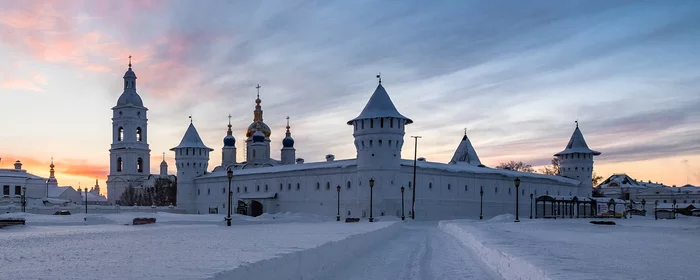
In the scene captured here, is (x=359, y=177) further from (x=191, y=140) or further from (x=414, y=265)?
(x=414, y=265)

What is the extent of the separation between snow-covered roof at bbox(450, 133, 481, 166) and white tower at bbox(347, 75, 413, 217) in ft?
81.8

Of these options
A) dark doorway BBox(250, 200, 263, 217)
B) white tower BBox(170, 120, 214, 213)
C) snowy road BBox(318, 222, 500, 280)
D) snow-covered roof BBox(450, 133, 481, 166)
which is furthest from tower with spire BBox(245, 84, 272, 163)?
snowy road BBox(318, 222, 500, 280)

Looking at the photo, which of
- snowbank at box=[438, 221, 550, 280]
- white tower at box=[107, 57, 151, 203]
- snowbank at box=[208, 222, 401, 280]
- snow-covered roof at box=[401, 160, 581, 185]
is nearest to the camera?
snowbank at box=[208, 222, 401, 280]

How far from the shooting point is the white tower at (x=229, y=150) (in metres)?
88.4

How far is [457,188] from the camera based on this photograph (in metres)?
60.9

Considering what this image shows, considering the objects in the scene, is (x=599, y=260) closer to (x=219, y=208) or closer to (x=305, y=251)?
(x=305, y=251)

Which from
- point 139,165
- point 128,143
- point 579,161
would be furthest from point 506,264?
Result: point 139,165

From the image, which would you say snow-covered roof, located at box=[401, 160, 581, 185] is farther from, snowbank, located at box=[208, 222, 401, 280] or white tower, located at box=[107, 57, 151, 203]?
white tower, located at box=[107, 57, 151, 203]

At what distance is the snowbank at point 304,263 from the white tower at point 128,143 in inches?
3201

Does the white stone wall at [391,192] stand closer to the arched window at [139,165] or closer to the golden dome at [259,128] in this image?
the golden dome at [259,128]

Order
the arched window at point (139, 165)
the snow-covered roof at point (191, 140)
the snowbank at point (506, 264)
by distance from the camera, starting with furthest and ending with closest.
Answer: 1. the arched window at point (139, 165)
2. the snow-covered roof at point (191, 140)
3. the snowbank at point (506, 264)

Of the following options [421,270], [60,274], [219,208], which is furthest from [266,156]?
[60,274]

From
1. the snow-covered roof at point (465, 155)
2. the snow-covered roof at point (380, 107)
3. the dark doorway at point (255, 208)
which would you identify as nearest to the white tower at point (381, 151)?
the snow-covered roof at point (380, 107)

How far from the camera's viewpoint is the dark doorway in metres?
68.6
